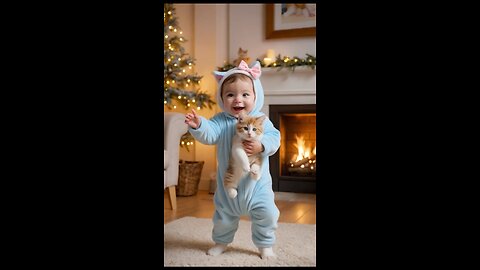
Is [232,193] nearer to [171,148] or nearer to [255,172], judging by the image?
[255,172]

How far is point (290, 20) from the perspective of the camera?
3789 millimetres

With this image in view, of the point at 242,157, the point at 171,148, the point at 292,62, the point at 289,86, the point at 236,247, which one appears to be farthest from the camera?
the point at 289,86

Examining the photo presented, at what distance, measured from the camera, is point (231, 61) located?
3.95 metres

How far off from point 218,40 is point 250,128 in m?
2.58

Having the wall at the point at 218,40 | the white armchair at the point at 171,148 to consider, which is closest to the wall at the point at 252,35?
the wall at the point at 218,40

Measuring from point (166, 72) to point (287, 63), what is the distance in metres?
1.06

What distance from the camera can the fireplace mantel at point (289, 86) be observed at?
3.59 m

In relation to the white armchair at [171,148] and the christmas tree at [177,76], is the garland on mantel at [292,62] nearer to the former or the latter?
the christmas tree at [177,76]

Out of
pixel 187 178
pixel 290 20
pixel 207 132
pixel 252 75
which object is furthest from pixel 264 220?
pixel 290 20

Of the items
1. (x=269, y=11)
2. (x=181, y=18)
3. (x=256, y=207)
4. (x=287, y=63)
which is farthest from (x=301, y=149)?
(x=256, y=207)

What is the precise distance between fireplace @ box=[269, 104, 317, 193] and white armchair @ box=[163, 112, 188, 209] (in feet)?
3.44

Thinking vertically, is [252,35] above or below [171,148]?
above

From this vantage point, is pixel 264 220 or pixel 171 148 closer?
pixel 264 220
